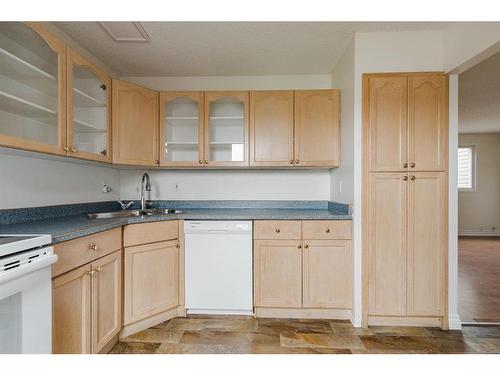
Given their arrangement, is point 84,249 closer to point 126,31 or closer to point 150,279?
point 150,279

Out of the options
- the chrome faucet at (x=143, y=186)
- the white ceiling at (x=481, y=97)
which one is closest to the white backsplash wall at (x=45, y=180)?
the chrome faucet at (x=143, y=186)

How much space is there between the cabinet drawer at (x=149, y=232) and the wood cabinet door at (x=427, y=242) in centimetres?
190

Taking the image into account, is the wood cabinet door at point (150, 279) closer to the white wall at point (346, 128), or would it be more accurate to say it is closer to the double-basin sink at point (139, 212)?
the double-basin sink at point (139, 212)

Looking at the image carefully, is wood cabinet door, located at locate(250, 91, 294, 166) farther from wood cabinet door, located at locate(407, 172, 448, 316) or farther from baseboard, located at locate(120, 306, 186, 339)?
baseboard, located at locate(120, 306, 186, 339)

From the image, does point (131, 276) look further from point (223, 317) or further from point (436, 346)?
point (436, 346)

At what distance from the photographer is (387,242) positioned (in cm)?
217

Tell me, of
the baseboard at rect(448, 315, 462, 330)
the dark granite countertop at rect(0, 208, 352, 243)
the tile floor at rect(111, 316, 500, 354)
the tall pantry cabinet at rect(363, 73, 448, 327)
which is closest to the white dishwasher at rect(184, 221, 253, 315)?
the dark granite countertop at rect(0, 208, 352, 243)

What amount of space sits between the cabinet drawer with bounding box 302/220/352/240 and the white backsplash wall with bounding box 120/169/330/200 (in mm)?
701

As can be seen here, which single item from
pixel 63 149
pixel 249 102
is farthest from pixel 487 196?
pixel 63 149

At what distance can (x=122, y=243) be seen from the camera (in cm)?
201

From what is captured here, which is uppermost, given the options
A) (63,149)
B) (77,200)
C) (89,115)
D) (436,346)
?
(89,115)

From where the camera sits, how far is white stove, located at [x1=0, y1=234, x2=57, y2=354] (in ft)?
3.29

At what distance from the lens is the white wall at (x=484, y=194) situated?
20.6 feet

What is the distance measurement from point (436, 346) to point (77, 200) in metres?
2.98
